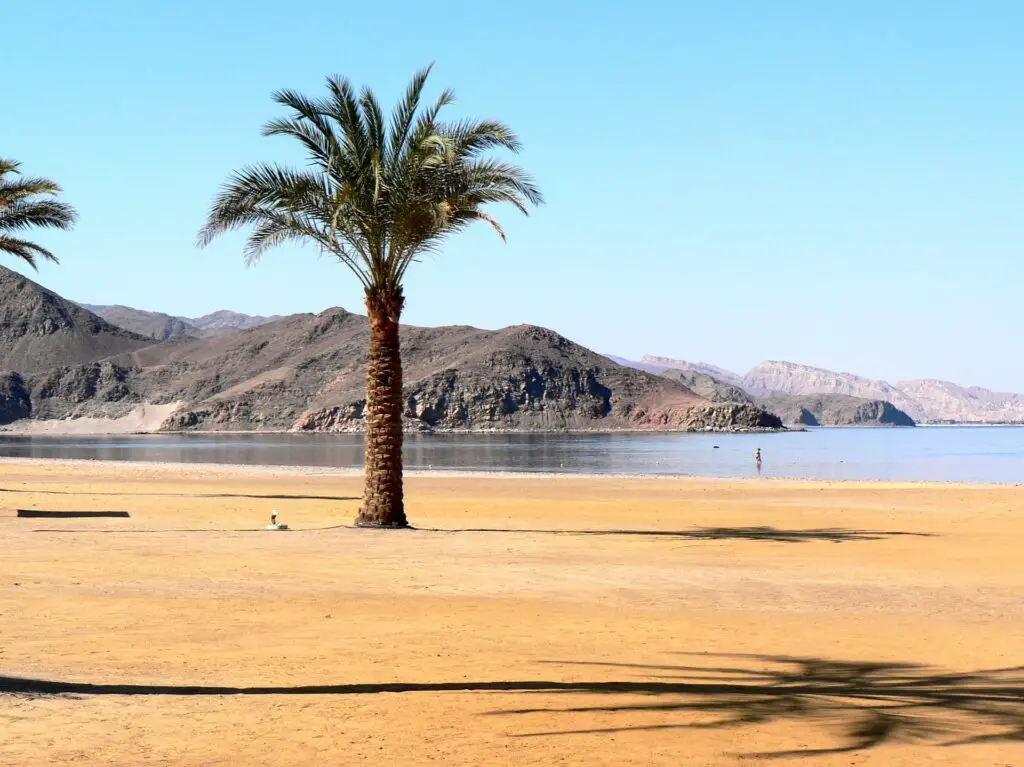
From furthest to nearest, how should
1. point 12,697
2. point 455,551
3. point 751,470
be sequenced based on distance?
point 751,470
point 455,551
point 12,697

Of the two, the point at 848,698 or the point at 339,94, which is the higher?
the point at 339,94

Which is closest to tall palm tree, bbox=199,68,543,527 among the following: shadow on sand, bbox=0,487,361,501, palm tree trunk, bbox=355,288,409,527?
palm tree trunk, bbox=355,288,409,527

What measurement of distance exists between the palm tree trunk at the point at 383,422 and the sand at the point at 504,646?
0.85 m

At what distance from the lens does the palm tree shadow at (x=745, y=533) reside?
23000mm

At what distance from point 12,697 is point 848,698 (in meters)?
6.06

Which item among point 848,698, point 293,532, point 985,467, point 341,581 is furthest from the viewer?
point 985,467

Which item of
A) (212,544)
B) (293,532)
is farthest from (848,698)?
(293,532)

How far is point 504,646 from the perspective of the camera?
36.3ft

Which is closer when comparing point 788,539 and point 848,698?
point 848,698

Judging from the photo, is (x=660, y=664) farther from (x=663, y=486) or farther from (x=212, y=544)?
(x=663, y=486)

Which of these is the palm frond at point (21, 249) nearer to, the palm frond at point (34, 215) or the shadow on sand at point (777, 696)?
the palm frond at point (34, 215)

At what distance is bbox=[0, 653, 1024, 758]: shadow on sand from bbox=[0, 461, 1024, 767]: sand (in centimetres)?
4

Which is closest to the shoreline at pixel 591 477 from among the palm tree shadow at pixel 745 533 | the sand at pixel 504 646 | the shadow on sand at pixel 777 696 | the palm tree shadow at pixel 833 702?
the palm tree shadow at pixel 745 533

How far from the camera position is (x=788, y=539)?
74.8 feet
